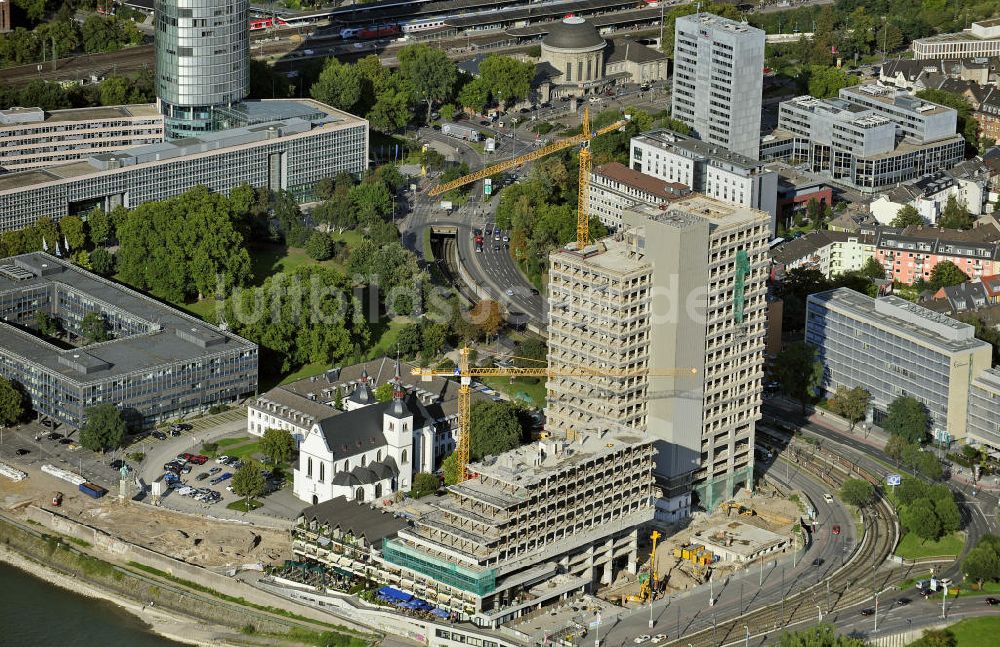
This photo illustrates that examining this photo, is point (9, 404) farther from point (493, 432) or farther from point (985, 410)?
point (985, 410)

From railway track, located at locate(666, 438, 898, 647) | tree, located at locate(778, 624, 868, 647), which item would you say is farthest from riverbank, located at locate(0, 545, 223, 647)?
tree, located at locate(778, 624, 868, 647)

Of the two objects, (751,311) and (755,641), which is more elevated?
(751,311)

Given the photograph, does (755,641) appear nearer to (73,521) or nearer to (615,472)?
(615,472)

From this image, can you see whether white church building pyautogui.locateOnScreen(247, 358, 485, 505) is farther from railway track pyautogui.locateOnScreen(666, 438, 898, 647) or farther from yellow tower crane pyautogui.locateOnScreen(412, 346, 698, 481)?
railway track pyautogui.locateOnScreen(666, 438, 898, 647)

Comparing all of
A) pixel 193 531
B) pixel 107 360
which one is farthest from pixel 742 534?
pixel 107 360

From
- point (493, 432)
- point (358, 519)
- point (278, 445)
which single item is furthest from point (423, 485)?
point (278, 445)

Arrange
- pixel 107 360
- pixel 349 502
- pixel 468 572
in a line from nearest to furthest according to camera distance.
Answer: pixel 468 572 → pixel 349 502 → pixel 107 360
